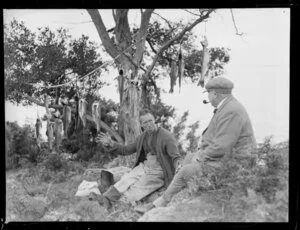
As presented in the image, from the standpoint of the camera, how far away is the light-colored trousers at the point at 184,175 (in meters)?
7.53

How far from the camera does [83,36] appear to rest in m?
7.64

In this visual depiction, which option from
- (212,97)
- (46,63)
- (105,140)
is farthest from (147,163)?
(46,63)

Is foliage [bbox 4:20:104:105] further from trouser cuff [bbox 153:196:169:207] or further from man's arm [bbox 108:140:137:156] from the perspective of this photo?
trouser cuff [bbox 153:196:169:207]

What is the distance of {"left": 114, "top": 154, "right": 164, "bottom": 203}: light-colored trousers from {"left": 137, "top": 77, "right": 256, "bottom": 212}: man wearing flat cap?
6.5 inches

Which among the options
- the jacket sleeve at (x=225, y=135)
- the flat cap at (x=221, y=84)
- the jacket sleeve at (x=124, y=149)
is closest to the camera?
the jacket sleeve at (x=225, y=135)

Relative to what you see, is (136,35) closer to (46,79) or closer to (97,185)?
(46,79)

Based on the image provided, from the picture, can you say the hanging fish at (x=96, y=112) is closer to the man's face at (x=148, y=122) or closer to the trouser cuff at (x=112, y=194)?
the man's face at (x=148, y=122)

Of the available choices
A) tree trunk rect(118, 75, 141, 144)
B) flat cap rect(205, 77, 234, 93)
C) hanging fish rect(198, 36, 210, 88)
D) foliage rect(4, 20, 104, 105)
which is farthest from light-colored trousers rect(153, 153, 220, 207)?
foliage rect(4, 20, 104, 105)

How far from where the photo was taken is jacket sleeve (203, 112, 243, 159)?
749 cm

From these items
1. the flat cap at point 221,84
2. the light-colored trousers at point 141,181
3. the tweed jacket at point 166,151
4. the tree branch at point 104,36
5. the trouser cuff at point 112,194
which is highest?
the tree branch at point 104,36

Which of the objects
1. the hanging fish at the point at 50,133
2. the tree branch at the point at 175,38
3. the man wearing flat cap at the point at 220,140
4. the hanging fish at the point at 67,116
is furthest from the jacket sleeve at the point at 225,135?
the hanging fish at the point at 50,133

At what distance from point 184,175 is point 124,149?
780 millimetres
